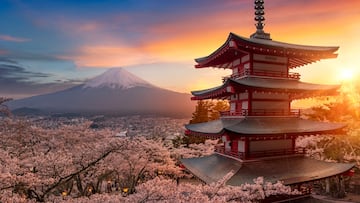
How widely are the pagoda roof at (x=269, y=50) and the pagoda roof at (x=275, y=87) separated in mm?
1312

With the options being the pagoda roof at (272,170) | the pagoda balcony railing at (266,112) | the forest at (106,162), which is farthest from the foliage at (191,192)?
the pagoda balcony railing at (266,112)

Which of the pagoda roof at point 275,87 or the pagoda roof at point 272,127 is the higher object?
the pagoda roof at point 275,87

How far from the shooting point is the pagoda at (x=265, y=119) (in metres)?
12.2

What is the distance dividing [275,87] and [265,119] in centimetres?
163

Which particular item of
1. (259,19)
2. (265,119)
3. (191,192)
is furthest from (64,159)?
(259,19)

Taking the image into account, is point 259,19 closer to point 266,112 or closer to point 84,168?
point 266,112

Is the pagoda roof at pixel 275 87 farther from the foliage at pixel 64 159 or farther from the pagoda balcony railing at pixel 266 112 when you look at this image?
the foliage at pixel 64 159

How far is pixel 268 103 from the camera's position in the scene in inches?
540

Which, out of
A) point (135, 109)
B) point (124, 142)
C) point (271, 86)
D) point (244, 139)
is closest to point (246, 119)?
point (244, 139)

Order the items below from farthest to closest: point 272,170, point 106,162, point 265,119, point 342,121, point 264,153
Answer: point 342,121
point 106,162
point 265,119
point 264,153
point 272,170

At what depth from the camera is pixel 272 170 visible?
12141mm

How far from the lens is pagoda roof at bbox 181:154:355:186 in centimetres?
1151

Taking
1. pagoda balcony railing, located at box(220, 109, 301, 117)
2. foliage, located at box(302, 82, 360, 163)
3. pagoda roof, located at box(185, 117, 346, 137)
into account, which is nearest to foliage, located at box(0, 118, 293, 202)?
pagoda roof, located at box(185, 117, 346, 137)

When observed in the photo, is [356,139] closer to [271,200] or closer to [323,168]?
[323,168]
